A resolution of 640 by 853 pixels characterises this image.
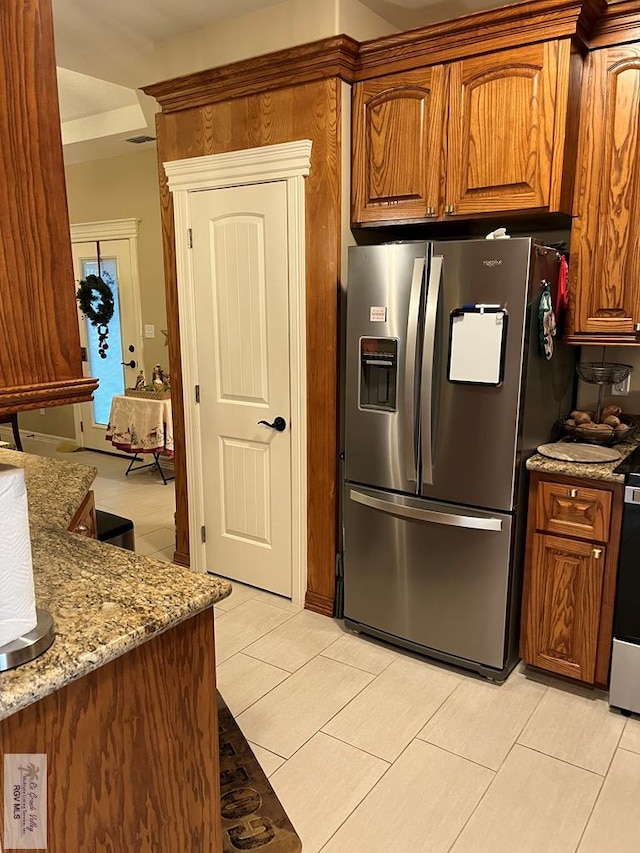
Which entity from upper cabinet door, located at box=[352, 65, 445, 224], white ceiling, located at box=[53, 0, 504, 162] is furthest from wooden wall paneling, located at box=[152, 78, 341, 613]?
white ceiling, located at box=[53, 0, 504, 162]

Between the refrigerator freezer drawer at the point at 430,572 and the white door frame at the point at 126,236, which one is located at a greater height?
the white door frame at the point at 126,236

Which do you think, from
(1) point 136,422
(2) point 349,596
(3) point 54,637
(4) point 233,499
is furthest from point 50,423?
(3) point 54,637

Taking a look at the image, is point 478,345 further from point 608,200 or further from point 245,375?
point 245,375

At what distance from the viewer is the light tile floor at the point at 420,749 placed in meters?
1.94

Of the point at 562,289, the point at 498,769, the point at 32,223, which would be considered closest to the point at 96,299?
the point at 562,289

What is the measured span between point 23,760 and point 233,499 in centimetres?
254

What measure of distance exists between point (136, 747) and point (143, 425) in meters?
4.21

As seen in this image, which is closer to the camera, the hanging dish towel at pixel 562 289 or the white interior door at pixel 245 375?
the hanging dish towel at pixel 562 289

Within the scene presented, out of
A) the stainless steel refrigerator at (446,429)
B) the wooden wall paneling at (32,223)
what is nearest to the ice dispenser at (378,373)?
the stainless steel refrigerator at (446,429)

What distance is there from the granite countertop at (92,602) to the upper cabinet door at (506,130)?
76.2 inches

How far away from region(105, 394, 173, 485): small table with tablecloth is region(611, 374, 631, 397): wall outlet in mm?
Answer: 3254

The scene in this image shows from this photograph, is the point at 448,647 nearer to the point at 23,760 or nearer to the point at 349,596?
the point at 349,596

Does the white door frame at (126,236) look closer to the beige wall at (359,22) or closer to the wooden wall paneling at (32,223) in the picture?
the beige wall at (359,22)

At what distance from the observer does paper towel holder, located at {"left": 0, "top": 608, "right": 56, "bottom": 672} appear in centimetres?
95
